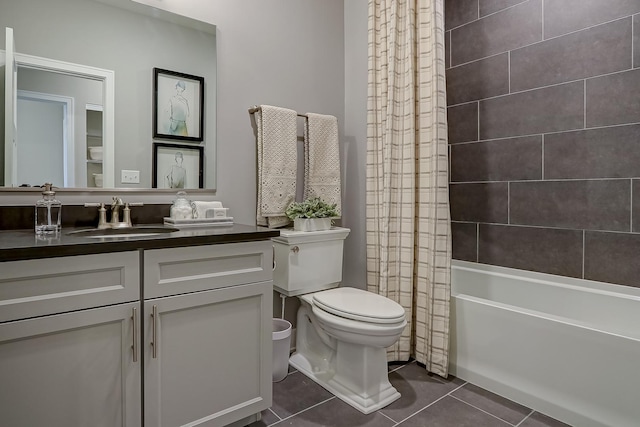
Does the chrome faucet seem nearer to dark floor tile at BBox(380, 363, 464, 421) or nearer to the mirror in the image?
the mirror

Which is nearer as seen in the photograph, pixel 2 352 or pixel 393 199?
pixel 2 352

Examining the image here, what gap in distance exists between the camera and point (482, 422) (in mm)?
1675

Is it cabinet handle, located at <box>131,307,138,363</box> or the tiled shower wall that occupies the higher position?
the tiled shower wall

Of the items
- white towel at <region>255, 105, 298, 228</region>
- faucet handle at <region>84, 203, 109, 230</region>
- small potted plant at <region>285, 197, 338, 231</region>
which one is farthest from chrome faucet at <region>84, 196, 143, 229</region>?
small potted plant at <region>285, 197, 338, 231</region>

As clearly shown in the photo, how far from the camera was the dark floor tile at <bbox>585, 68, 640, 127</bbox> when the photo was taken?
182cm

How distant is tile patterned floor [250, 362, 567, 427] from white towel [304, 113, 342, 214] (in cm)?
111

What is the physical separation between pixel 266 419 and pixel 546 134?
206 cm

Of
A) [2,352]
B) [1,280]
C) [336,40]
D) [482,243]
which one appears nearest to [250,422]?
[2,352]

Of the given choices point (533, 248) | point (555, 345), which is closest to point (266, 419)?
point (555, 345)

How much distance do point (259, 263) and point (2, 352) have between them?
838mm

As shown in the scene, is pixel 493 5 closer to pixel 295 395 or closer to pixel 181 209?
A: pixel 181 209

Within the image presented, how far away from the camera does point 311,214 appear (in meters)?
2.16

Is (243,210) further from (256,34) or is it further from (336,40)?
(336,40)

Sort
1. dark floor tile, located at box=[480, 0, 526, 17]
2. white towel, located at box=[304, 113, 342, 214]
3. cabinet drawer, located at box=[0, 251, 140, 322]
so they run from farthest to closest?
white towel, located at box=[304, 113, 342, 214] < dark floor tile, located at box=[480, 0, 526, 17] < cabinet drawer, located at box=[0, 251, 140, 322]
